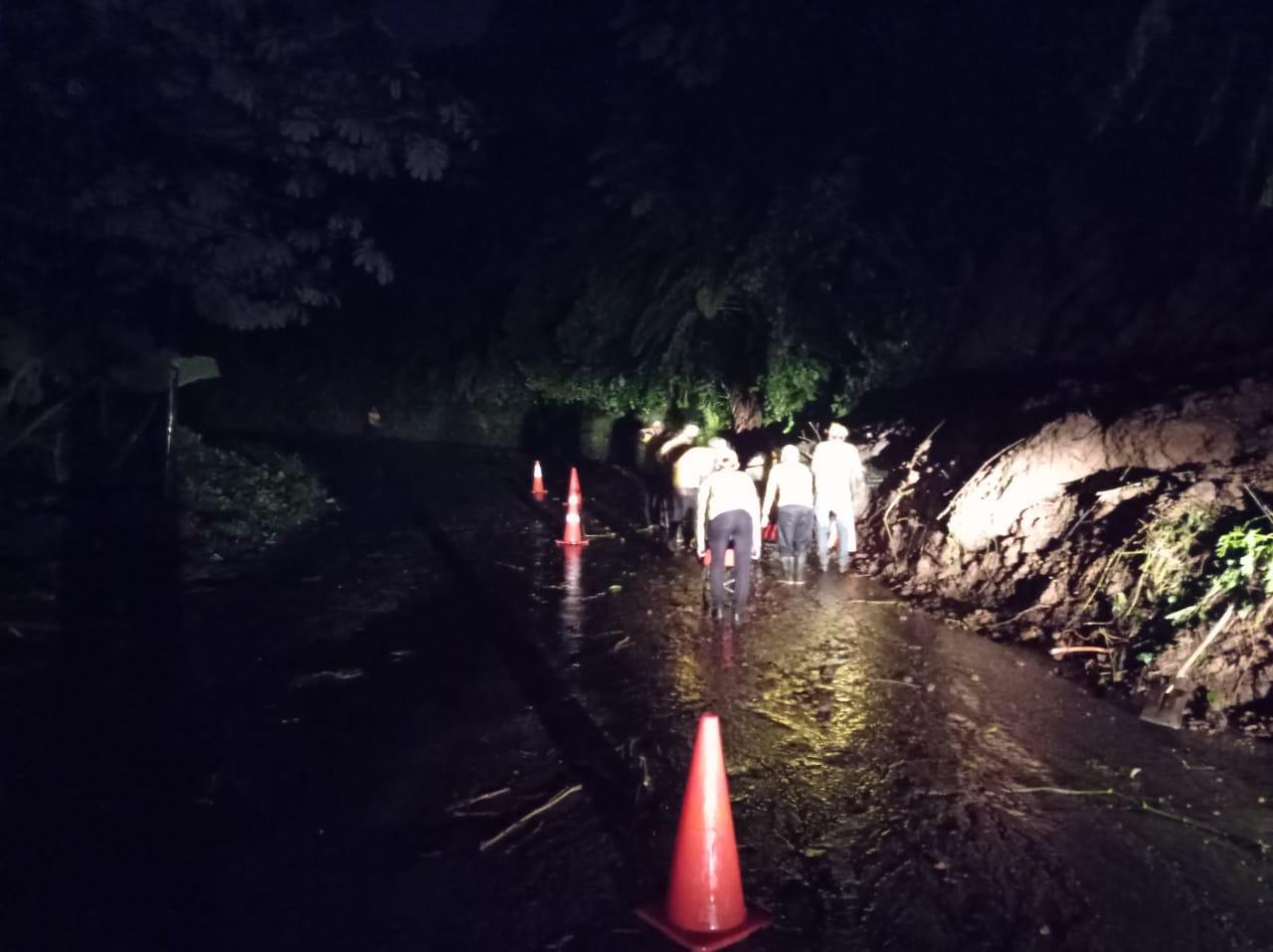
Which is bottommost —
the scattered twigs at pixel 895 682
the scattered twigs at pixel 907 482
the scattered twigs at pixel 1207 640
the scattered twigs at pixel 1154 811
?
the scattered twigs at pixel 1154 811

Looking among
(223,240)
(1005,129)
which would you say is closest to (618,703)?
(223,240)

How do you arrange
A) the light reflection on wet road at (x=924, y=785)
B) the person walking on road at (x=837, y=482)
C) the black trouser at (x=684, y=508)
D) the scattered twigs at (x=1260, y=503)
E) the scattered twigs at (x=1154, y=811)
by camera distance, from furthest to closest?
the black trouser at (x=684, y=508)
the person walking on road at (x=837, y=482)
the scattered twigs at (x=1260, y=503)
the scattered twigs at (x=1154, y=811)
the light reflection on wet road at (x=924, y=785)

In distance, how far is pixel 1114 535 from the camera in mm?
8219

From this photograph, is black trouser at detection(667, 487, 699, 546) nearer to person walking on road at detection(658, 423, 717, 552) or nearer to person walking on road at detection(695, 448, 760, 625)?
person walking on road at detection(658, 423, 717, 552)

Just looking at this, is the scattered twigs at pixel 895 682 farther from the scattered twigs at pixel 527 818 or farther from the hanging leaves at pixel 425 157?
the hanging leaves at pixel 425 157

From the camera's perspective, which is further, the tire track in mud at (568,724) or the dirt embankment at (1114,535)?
the dirt embankment at (1114,535)

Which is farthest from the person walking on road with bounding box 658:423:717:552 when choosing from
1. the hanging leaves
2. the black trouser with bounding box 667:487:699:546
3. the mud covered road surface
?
the hanging leaves

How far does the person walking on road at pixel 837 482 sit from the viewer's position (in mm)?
10102

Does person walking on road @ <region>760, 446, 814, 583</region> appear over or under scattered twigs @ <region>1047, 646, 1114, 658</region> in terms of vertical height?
over

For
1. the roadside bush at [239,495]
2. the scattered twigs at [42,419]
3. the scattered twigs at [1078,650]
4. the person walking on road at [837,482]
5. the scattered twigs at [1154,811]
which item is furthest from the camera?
the roadside bush at [239,495]

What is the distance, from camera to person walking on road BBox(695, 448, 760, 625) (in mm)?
8258

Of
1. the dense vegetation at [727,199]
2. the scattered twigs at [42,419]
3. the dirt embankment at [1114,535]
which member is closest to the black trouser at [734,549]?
the dirt embankment at [1114,535]

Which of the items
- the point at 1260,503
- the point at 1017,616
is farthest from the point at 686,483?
the point at 1260,503

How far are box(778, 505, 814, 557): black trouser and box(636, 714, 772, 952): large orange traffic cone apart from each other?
545cm
